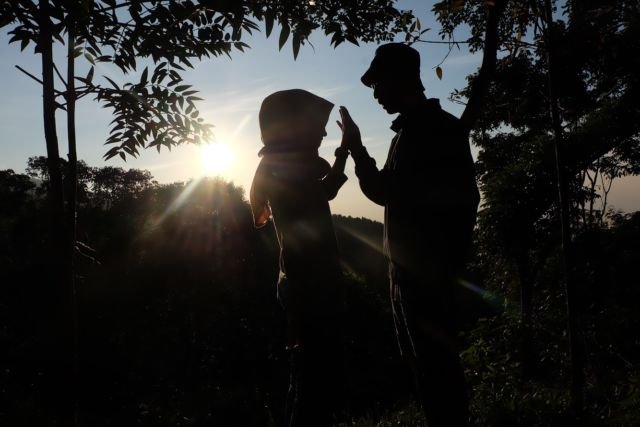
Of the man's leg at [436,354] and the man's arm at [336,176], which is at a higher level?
the man's arm at [336,176]

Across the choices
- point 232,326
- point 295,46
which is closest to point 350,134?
point 295,46

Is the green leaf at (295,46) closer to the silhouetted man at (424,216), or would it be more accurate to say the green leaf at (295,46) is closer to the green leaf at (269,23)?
the green leaf at (269,23)

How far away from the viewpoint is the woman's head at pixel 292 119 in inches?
98.2

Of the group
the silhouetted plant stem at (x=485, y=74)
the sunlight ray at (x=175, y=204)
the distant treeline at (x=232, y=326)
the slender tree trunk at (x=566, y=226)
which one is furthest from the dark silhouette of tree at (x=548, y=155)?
the sunlight ray at (x=175, y=204)

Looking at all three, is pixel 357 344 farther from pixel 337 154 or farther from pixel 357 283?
pixel 337 154

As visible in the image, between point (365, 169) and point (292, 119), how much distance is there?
499mm

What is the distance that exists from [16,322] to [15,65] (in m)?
21.4

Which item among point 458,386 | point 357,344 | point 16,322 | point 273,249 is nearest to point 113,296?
point 16,322

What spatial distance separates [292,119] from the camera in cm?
250

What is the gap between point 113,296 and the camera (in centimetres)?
2025

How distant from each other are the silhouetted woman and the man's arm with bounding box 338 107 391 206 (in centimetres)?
8

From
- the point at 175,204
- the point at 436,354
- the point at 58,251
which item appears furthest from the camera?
the point at 175,204

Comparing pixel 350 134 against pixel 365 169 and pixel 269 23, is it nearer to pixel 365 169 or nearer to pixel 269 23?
pixel 365 169

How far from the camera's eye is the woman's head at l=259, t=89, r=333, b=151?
2494mm
